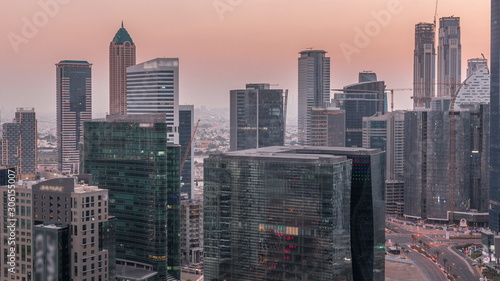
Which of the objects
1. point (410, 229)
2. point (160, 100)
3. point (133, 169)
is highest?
point (160, 100)

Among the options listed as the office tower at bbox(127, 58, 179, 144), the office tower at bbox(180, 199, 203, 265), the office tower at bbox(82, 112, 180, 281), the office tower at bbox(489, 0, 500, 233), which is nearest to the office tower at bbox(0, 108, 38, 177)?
the office tower at bbox(127, 58, 179, 144)

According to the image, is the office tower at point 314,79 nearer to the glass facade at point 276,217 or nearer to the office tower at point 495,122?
the office tower at point 495,122

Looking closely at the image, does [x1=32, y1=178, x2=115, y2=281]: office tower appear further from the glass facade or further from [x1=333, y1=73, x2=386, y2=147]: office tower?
[x1=333, y1=73, x2=386, y2=147]: office tower

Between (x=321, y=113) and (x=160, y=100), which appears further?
(x=321, y=113)

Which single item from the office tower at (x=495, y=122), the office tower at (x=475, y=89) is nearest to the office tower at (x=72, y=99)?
the office tower at (x=495, y=122)

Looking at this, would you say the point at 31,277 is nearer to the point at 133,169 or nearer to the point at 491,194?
the point at 133,169

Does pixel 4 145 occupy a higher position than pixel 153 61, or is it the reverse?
pixel 153 61

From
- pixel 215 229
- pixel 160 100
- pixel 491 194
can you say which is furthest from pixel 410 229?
pixel 215 229
